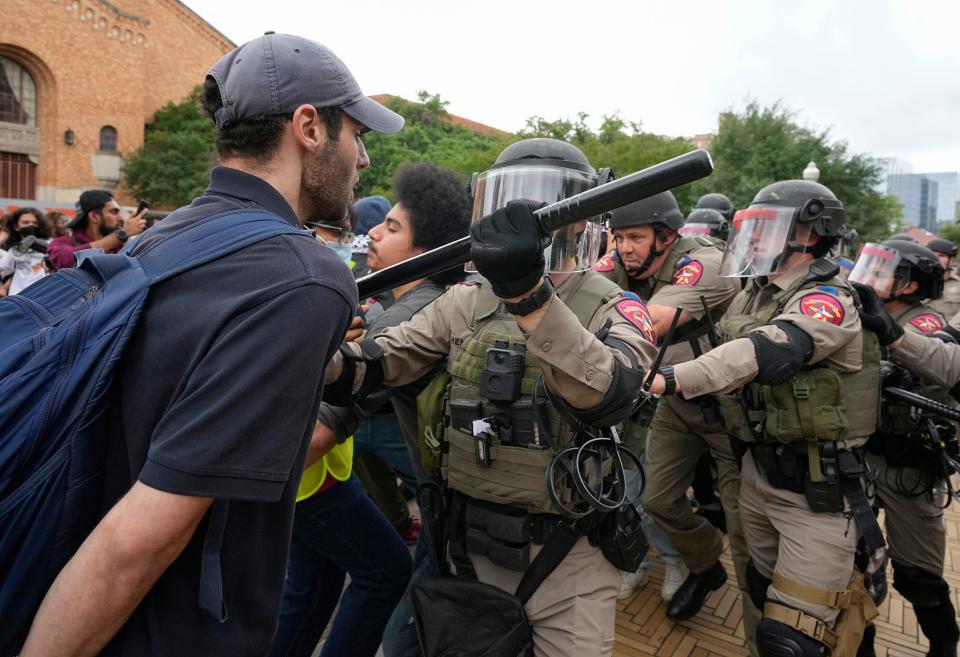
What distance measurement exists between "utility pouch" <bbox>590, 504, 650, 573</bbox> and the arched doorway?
35227mm

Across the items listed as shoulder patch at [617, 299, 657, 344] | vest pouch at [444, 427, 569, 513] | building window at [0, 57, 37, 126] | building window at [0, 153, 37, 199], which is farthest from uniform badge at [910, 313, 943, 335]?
building window at [0, 57, 37, 126]

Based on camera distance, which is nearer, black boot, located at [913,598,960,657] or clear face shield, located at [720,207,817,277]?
clear face shield, located at [720,207,817,277]

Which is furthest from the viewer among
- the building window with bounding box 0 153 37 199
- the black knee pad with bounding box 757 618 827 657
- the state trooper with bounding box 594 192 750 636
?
the building window with bounding box 0 153 37 199

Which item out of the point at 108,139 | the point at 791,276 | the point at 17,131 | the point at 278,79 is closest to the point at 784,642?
the point at 791,276

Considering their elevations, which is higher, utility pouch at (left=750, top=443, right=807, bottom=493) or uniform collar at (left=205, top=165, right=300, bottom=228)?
uniform collar at (left=205, top=165, right=300, bottom=228)

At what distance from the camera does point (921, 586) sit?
124 inches

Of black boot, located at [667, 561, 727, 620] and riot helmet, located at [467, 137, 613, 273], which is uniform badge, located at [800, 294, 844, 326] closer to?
riot helmet, located at [467, 137, 613, 273]

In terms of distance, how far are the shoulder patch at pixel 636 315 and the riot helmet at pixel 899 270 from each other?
219 cm

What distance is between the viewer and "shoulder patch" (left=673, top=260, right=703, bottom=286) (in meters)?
3.72

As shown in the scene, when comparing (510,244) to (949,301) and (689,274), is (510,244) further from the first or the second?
(949,301)

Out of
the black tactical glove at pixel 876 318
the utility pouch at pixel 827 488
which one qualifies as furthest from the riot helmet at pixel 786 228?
the utility pouch at pixel 827 488

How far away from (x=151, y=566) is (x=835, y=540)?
8.11ft

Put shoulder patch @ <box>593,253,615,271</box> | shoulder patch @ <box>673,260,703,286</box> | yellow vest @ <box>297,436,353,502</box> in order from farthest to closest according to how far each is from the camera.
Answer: shoulder patch @ <box>593,253,615,271</box> < shoulder patch @ <box>673,260,703,286</box> < yellow vest @ <box>297,436,353,502</box>

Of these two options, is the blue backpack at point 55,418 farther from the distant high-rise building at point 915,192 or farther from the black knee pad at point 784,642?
the distant high-rise building at point 915,192
